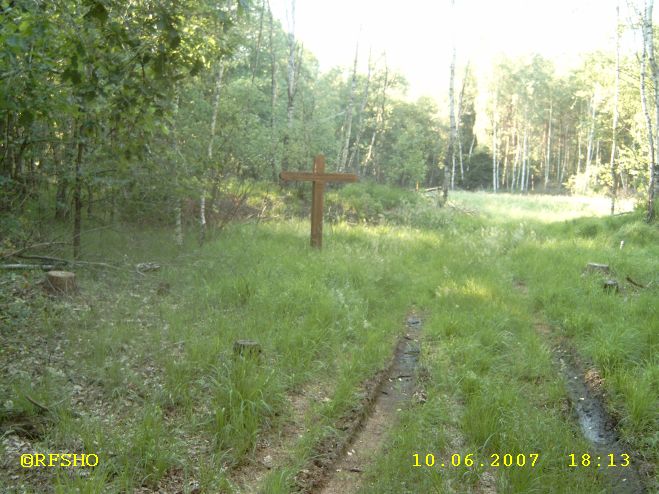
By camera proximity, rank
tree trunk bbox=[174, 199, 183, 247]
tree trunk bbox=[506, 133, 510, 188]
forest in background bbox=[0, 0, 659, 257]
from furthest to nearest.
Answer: tree trunk bbox=[506, 133, 510, 188] < tree trunk bbox=[174, 199, 183, 247] < forest in background bbox=[0, 0, 659, 257]

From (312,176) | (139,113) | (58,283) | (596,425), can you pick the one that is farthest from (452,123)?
(139,113)

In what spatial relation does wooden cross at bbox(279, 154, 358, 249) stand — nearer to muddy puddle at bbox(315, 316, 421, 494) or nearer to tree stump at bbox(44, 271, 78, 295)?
muddy puddle at bbox(315, 316, 421, 494)

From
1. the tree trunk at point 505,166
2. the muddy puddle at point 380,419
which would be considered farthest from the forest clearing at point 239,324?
the tree trunk at point 505,166

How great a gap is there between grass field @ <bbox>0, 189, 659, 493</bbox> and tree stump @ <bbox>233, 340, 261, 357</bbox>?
0.17 meters

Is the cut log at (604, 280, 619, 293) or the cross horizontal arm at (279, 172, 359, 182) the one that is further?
the cross horizontal arm at (279, 172, 359, 182)

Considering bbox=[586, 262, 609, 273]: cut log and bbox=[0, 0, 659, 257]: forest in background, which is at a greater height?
A: bbox=[0, 0, 659, 257]: forest in background

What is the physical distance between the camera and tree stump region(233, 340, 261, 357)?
4.92 meters

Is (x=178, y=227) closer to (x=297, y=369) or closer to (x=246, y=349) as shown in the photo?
(x=246, y=349)

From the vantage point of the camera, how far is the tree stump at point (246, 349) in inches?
194

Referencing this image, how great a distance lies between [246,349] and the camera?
4.95 meters

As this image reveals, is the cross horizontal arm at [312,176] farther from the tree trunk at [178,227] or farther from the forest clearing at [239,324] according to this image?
the tree trunk at [178,227]

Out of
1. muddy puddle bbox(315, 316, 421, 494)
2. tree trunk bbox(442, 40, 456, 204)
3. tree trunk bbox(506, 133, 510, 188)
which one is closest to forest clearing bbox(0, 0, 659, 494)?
muddy puddle bbox(315, 316, 421, 494)

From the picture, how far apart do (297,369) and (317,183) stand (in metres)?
6.36

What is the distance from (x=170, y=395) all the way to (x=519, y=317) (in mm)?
4911
